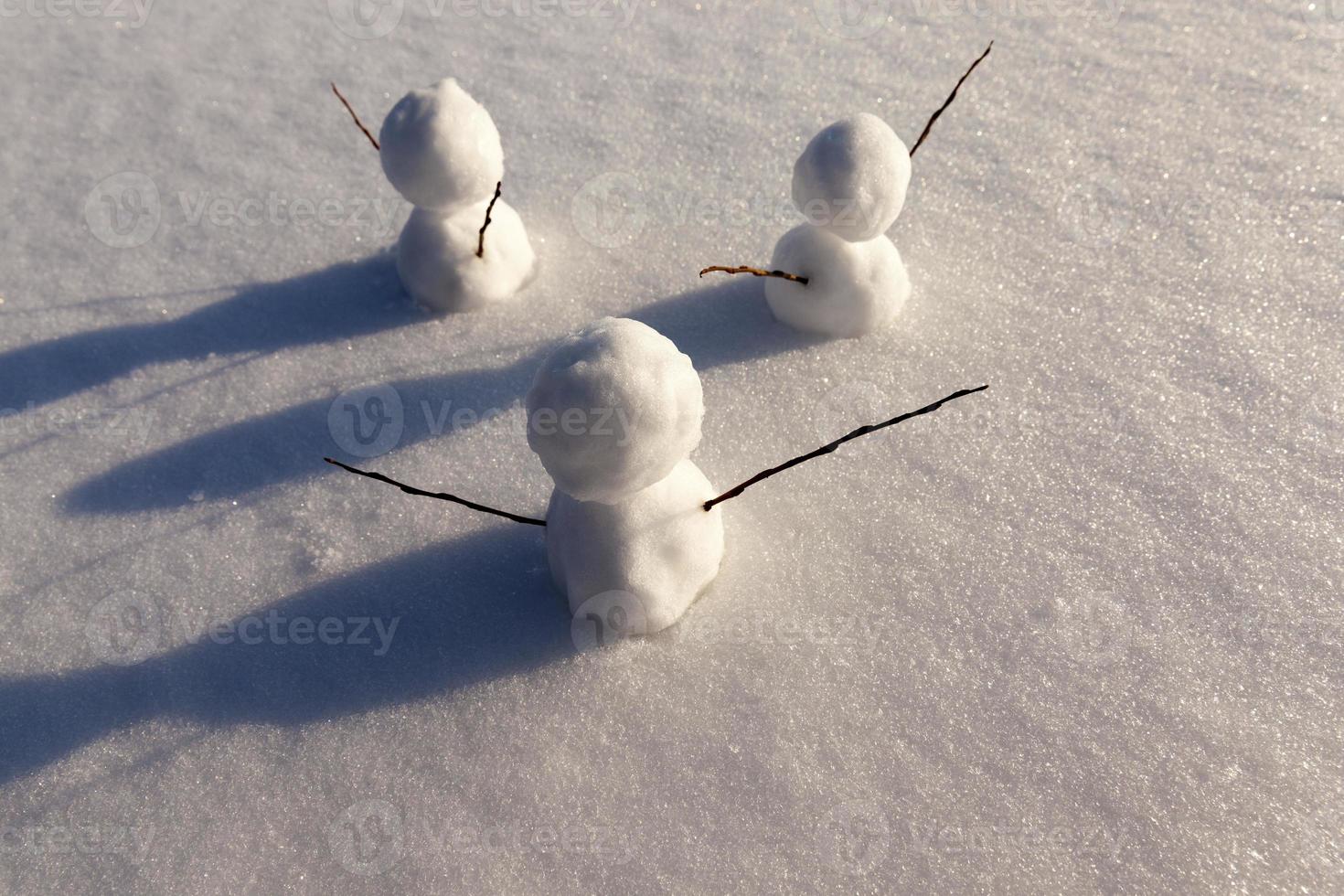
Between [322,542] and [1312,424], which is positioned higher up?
[1312,424]

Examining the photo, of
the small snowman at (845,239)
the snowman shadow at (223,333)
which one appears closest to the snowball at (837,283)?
the small snowman at (845,239)

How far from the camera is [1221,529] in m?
1.82

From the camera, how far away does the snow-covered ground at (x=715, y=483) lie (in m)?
1.49

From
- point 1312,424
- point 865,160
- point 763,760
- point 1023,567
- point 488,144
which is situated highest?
point 865,160

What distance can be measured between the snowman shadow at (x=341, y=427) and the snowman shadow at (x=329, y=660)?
0.25 meters

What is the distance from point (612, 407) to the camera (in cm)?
137

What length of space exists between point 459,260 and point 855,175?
3.02 ft

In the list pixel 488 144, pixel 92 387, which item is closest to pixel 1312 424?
pixel 488 144

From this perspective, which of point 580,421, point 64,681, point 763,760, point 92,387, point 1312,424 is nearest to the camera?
point 580,421

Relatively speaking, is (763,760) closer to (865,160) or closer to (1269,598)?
(1269,598)

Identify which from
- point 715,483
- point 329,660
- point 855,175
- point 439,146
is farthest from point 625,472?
point 439,146

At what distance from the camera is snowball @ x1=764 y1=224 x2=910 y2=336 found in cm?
211

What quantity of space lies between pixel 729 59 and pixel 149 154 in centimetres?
175

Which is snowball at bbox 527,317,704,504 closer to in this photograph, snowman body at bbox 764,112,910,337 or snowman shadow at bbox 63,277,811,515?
snowman shadow at bbox 63,277,811,515
